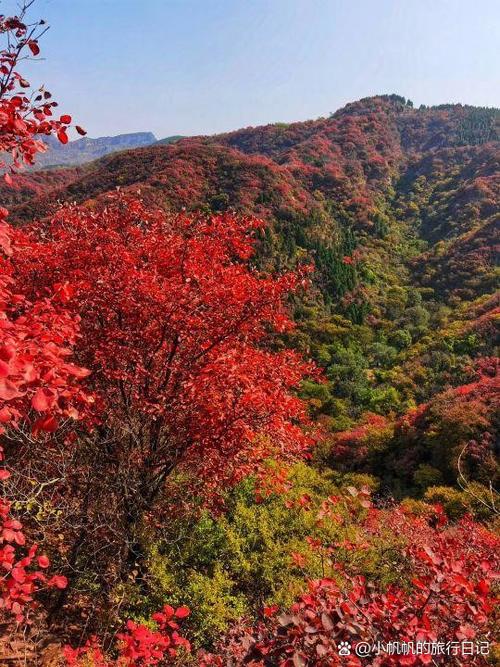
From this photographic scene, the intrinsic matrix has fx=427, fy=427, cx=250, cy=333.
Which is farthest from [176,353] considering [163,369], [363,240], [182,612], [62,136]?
[363,240]

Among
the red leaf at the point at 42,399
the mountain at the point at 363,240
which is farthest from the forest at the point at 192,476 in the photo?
the mountain at the point at 363,240

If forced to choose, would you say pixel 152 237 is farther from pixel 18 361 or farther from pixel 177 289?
pixel 18 361

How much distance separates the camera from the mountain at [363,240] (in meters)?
27.5

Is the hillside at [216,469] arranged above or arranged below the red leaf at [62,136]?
below

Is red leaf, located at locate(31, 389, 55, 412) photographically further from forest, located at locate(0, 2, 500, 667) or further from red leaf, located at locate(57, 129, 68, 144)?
red leaf, located at locate(57, 129, 68, 144)

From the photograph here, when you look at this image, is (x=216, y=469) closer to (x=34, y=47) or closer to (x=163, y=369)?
(x=163, y=369)

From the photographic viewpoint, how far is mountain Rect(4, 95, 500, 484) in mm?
27469

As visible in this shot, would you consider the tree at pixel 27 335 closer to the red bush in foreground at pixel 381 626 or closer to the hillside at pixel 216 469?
the hillside at pixel 216 469

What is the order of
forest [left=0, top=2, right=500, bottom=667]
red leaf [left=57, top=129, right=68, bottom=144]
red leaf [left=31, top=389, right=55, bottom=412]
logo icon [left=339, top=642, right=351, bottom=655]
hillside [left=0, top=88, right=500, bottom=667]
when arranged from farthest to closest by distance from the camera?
1. hillside [left=0, top=88, right=500, bottom=667]
2. red leaf [left=57, top=129, right=68, bottom=144]
3. forest [left=0, top=2, right=500, bottom=667]
4. logo icon [left=339, top=642, right=351, bottom=655]
5. red leaf [left=31, top=389, right=55, bottom=412]

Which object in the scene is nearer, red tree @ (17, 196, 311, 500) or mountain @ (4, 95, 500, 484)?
red tree @ (17, 196, 311, 500)

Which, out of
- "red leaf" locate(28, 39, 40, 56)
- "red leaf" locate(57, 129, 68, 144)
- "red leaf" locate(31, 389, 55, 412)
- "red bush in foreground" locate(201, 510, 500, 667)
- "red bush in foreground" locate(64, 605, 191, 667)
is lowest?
"red bush in foreground" locate(64, 605, 191, 667)

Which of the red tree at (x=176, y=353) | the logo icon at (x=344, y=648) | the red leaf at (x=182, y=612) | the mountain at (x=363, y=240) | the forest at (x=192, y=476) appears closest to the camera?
the logo icon at (x=344, y=648)

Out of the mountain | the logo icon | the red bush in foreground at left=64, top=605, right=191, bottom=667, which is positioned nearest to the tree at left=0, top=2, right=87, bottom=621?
the red bush in foreground at left=64, top=605, right=191, bottom=667

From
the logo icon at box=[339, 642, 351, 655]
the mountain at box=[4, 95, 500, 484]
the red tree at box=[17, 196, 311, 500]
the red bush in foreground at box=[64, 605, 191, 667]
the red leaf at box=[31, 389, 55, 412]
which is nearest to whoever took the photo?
the red leaf at box=[31, 389, 55, 412]
